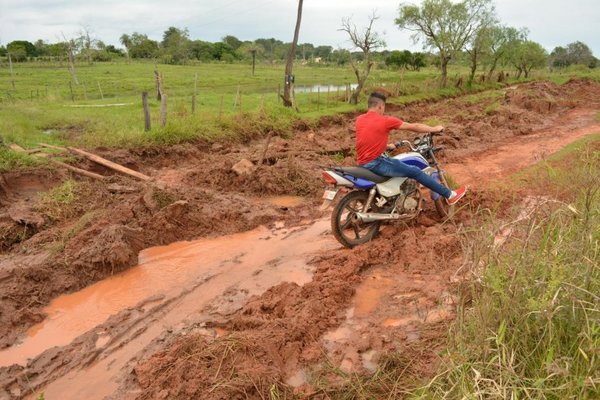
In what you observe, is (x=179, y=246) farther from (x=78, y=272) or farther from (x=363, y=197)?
(x=363, y=197)

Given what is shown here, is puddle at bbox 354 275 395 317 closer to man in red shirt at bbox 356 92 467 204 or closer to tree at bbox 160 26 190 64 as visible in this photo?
man in red shirt at bbox 356 92 467 204

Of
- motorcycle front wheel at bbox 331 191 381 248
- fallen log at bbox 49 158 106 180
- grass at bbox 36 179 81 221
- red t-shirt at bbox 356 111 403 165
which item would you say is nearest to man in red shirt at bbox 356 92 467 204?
red t-shirt at bbox 356 111 403 165

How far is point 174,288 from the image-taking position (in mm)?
5680

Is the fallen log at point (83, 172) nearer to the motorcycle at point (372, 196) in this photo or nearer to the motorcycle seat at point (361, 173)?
the motorcycle at point (372, 196)

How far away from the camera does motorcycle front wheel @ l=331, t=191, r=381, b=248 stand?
6.05 m

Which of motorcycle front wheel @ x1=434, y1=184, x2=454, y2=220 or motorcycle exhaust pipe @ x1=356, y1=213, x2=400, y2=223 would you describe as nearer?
motorcycle exhaust pipe @ x1=356, y1=213, x2=400, y2=223

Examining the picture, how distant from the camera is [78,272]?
19.5 feet

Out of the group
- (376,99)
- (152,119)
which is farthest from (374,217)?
(152,119)

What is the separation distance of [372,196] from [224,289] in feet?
7.51

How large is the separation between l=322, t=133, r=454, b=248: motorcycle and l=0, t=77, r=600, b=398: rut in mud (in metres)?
0.29

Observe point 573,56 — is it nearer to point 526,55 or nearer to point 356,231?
point 526,55

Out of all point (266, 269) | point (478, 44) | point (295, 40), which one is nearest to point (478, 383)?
point (266, 269)

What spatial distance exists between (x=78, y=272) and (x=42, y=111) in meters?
12.5

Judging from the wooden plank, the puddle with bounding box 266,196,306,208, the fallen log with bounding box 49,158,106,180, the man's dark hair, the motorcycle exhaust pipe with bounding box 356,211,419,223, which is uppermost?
the man's dark hair
